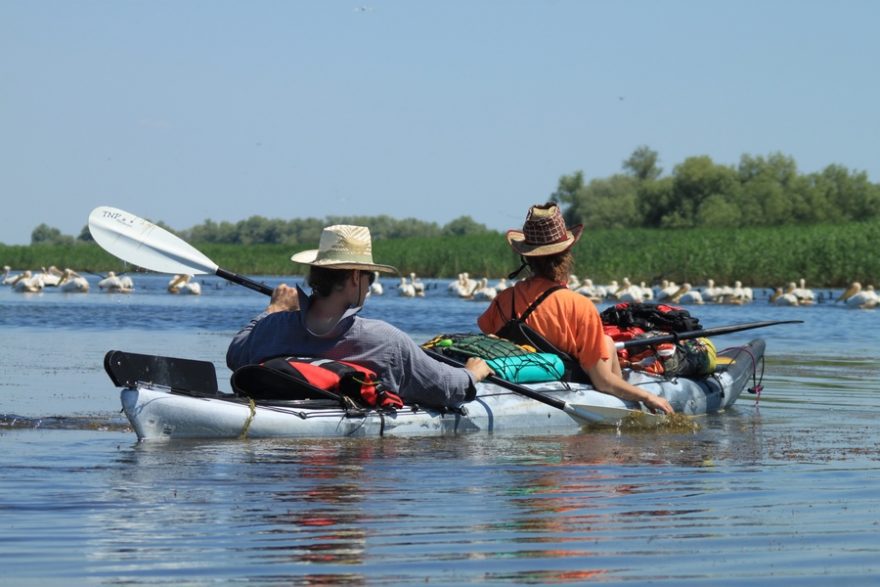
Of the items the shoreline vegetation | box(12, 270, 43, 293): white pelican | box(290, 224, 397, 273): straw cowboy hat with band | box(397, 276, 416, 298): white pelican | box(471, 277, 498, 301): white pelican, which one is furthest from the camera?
box(397, 276, 416, 298): white pelican

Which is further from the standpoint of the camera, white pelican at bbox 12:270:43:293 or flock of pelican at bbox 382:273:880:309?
white pelican at bbox 12:270:43:293

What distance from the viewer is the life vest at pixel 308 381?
26.1 ft

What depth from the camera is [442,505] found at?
6340 millimetres

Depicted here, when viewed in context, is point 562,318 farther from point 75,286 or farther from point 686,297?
point 75,286

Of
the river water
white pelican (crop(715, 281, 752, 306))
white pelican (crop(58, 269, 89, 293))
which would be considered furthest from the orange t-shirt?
white pelican (crop(58, 269, 89, 293))

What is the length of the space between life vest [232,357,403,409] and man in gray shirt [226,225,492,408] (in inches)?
2.1

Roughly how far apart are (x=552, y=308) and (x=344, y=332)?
1810 millimetres

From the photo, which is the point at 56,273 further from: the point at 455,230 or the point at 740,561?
the point at 455,230

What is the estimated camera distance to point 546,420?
961 cm

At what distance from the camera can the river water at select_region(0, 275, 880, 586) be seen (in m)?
5.05

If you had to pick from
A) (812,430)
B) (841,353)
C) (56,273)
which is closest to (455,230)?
(56,273)

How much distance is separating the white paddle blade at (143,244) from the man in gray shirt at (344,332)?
177 centimetres

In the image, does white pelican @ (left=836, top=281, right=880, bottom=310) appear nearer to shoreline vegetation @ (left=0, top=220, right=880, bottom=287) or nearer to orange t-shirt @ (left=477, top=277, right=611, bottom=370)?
shoreline vegetation @ (left=0, top=220, right=880, bottom=287)

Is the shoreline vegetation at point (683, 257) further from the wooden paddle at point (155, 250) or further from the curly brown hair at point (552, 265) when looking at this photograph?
the curly brown hair at point (552, 265)
